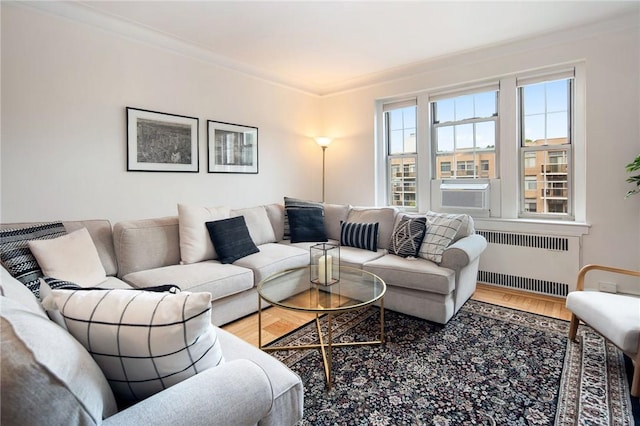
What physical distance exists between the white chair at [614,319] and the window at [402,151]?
7.74ft

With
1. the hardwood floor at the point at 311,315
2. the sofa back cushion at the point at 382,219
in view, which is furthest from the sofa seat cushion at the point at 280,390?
the sofa back cushion at the point at 382,219

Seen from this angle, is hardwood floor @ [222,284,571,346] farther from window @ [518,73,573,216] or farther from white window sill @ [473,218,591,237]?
window @ [518,73,573,216]

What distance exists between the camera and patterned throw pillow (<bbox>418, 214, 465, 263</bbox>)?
113 inches

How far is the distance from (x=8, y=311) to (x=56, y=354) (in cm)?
16

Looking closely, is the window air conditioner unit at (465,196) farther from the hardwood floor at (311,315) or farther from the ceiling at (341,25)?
the ceiling at (341,25)

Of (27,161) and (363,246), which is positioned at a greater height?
(27,161)

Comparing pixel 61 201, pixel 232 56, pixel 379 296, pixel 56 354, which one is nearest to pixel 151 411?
pixel 56 354

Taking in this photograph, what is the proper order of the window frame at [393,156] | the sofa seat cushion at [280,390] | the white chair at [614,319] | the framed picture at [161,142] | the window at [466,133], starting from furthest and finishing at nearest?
1. the window frame at [393,156]
2. the window at [466,133]
3. the framed picture at [161,142]
4. the white chair at [614,319]
5. the sofa seat cushion at [280,390]

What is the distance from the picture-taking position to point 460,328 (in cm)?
259

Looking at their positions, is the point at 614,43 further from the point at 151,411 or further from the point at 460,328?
the point at 151,411

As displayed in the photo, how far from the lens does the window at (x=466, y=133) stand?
384 centimetres

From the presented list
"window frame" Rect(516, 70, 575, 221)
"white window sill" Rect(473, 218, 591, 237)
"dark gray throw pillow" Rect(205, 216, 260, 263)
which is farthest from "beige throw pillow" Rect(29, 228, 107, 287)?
"window frame" Rect(516, 70, 575, 221)

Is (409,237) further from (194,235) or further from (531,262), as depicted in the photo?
(194,235)

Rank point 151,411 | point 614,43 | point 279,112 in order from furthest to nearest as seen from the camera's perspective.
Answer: point 279,112 → point 614,43 → point 151,411
